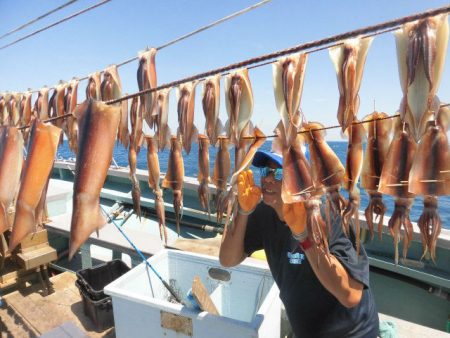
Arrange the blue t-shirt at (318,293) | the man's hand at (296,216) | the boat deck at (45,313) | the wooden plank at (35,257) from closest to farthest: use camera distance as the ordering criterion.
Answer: the man's hand at (296,216) → the blue t-shirt at (318,293) → the boat deck at (45,313) → the wooden plank at (35,257)

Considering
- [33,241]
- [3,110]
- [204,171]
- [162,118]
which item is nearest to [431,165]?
[204,171]

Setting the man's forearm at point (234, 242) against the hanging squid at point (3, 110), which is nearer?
the man's forearm at point (234, 242)

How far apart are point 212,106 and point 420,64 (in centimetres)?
124

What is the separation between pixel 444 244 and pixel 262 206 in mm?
2897

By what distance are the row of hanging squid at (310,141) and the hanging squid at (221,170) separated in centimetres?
3

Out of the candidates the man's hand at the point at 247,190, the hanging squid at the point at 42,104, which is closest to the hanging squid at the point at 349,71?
the man's hand at the point at 247,190

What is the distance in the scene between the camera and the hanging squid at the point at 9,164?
2387 mm

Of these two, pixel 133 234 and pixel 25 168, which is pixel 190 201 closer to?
pixel 133 234

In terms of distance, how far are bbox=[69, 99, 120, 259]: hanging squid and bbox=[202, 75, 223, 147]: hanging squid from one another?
1.92ft

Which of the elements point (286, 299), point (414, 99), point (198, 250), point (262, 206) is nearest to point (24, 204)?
point (262, 206)

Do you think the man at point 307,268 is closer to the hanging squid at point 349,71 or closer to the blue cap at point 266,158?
the blue cap at point 266,158

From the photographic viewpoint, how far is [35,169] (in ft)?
6.87

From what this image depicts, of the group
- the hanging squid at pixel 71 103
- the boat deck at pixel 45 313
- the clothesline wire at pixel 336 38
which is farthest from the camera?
the boat deck at pixel 45 313

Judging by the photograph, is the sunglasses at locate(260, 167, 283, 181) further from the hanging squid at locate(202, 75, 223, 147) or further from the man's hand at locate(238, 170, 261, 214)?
the hanging squid at locate(202, 75, 223, 147)
